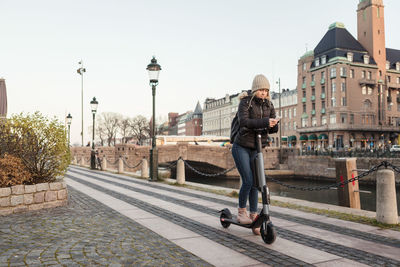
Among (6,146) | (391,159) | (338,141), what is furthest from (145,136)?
(6,146)

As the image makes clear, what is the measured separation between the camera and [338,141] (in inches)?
2072

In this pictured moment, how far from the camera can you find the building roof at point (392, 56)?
6110 cm

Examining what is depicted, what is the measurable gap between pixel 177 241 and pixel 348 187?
4714 mm

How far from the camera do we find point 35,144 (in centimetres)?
680

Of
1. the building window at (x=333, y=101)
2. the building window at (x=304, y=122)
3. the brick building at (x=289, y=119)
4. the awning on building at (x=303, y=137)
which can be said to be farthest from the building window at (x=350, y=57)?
the brick building at (x=289, y=119)

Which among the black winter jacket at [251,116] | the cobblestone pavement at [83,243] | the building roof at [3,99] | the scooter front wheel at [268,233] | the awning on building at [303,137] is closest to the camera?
the cobblestone pavement at [83,243]

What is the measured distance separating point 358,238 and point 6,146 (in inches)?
253

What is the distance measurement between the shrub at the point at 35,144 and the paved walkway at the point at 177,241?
3.31ft

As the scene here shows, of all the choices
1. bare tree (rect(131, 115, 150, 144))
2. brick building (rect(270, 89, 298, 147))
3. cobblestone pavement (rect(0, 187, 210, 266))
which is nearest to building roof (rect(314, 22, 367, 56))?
brick building (rect(270, 89, 298, 147))

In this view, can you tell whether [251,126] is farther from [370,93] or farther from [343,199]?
[370,93]

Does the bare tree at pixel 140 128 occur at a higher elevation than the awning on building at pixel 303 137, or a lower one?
higher

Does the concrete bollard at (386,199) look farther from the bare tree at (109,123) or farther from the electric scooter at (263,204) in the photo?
the bare tree at (109,123)

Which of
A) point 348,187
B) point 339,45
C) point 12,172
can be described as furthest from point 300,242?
point 339,45

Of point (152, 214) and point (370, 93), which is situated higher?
point (370, 93)
